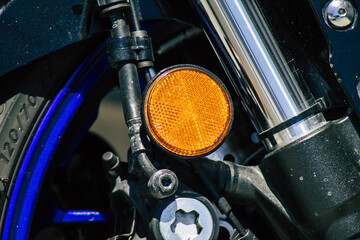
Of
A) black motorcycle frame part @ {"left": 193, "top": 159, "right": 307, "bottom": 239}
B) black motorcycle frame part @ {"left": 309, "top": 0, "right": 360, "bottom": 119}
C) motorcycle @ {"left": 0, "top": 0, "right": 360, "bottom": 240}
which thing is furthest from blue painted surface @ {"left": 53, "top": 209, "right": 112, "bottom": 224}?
black motorcycle frame part @ {"left": 309, "top": 0, "right": 360, "bottom": 119}

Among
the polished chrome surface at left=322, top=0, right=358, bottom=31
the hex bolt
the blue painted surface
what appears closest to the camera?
the hex bolt

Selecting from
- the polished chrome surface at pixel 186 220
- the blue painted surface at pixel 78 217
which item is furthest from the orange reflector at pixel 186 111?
the blue painted surface at pixel 78 217

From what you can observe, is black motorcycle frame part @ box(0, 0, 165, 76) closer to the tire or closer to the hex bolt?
the tire

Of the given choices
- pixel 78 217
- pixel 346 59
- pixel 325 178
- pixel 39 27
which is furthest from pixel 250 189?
pixel 39 27

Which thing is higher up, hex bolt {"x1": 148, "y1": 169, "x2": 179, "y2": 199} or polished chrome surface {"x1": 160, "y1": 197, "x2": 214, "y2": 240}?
hex bolt {"x1": 148, "y1": 169, "x2": 179, "y2": 199}

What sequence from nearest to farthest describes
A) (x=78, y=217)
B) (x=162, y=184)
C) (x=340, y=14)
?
1. (x=162, y=184)
2. (x=340, y=14)
3. (x=78, y=217)

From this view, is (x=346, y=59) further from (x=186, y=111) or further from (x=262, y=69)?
(x=186, y=111)

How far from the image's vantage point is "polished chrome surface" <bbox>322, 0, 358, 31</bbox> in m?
1.07

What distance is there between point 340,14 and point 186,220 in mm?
538

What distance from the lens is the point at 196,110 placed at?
100 centimetres

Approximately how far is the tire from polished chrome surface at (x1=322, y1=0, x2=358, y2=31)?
51 cm

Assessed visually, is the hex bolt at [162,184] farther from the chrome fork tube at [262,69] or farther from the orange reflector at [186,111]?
the chrome fork tube at [262,69]

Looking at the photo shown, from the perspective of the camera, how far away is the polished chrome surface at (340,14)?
1.07 m

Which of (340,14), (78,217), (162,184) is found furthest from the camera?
(78,217)
